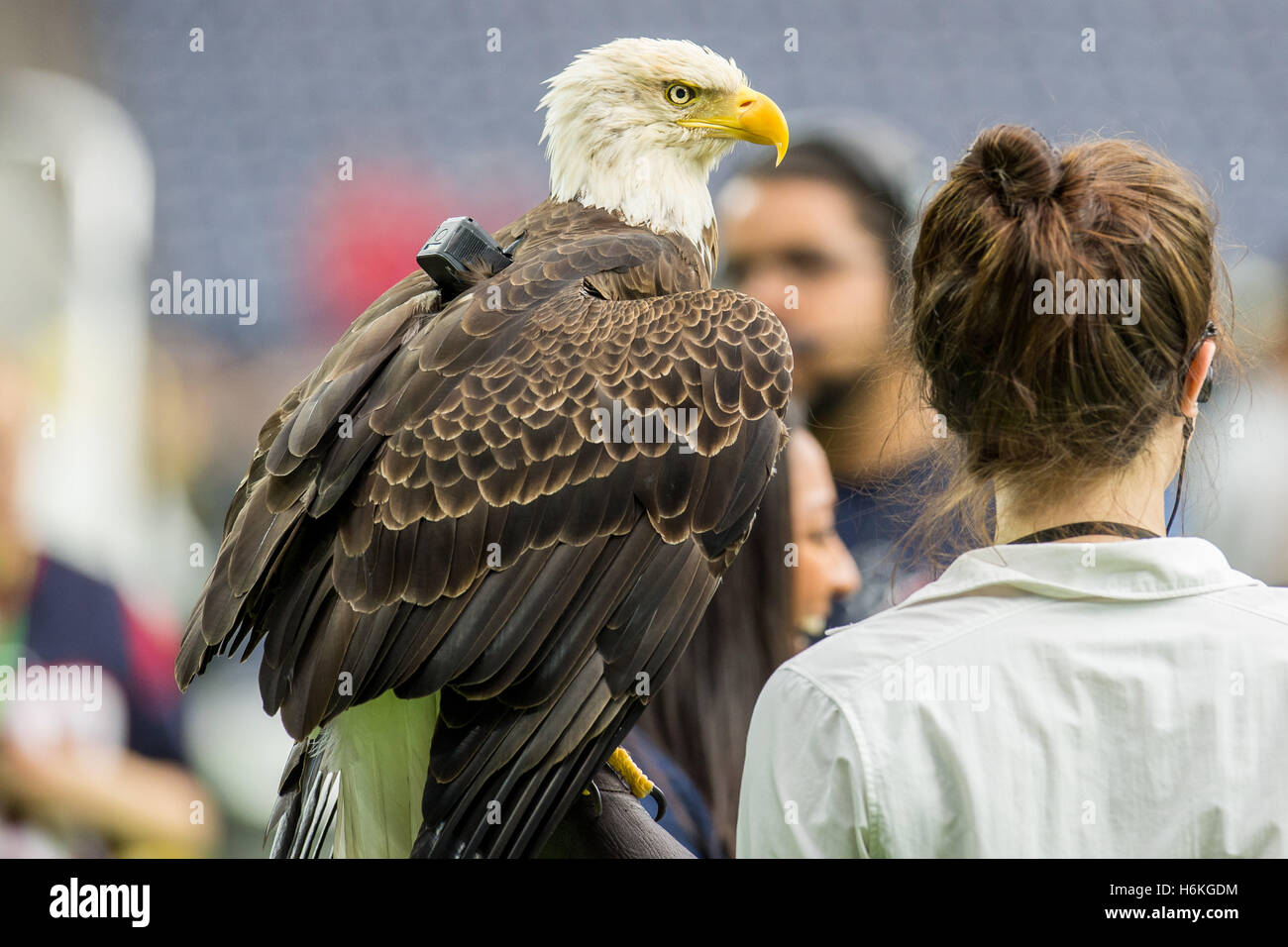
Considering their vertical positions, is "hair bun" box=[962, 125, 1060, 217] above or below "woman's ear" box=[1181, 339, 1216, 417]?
above

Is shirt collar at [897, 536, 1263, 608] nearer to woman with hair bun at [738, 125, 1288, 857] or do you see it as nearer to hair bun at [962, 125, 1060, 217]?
woman with hair bun at [738, 125, 1288, 857]

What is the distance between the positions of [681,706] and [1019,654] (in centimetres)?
169

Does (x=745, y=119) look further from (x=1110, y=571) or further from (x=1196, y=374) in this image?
(x=1110, y=571)

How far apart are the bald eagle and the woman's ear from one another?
28.4 inches

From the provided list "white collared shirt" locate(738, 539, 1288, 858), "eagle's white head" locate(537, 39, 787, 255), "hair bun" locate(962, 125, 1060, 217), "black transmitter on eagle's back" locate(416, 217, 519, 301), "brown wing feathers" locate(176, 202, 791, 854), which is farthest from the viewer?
"eagle's white head" locate(537, 39, 787, 255)

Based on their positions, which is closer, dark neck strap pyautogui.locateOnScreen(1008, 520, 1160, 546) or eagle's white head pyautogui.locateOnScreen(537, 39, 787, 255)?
dark neck strap pyautogui.locateOnScreen(1008, 520, 1160, 546)

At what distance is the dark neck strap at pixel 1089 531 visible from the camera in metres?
0.89

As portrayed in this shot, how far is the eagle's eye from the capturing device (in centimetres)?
204

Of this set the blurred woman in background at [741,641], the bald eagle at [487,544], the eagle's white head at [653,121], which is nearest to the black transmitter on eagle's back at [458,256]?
the bald eagle at [487,544]

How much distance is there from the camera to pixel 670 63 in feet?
6.59

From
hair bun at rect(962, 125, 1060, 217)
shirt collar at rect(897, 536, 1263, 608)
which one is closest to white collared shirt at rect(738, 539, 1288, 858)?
shirt collar at rect(897, 536, 1263, 608)

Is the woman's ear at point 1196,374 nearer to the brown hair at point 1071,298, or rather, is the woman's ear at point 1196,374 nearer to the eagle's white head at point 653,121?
the brown hair at point 1071,298
